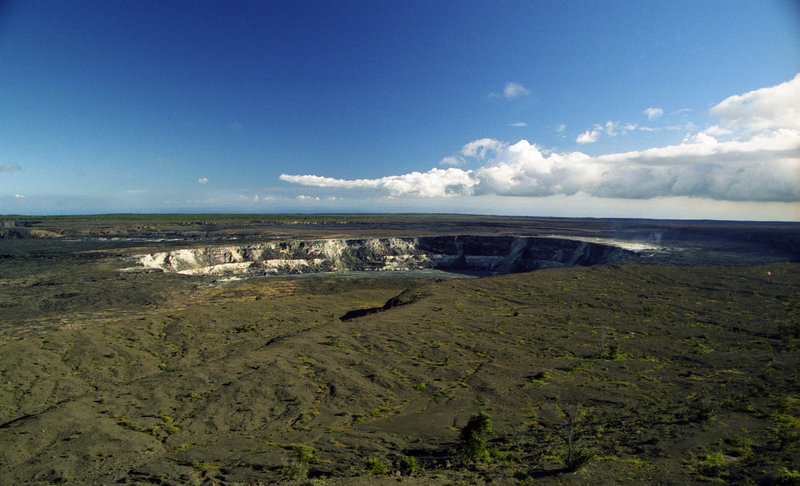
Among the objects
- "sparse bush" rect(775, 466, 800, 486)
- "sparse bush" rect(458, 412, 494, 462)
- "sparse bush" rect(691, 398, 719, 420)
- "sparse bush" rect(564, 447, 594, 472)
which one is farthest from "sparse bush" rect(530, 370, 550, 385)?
"sparse bush" rect(775, 466, 800, 486)

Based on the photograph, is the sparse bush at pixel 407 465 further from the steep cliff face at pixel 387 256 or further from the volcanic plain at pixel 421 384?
the steep cliff face at pixel 387 256

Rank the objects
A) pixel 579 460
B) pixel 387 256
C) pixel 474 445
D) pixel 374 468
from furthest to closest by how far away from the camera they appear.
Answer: pixel 387 256 → pixel 474 445 → pixel 374 468 → pixel 579 460

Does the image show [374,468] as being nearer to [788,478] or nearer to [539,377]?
[788,478]

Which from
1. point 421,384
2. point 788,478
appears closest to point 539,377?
point 421,384

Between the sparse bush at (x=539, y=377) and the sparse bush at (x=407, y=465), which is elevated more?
the sparse bush at (x=407, y=465)

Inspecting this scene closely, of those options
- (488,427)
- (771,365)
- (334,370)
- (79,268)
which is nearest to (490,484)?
(488,427)

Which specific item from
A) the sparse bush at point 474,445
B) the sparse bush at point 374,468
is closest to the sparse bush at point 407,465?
the sparse bush at point 374,468
